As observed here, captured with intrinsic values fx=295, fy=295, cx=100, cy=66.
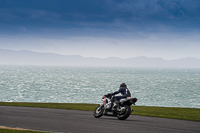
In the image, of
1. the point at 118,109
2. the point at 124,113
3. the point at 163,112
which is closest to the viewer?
the point at 124,113

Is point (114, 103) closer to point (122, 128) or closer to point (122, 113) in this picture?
point (122, 113)

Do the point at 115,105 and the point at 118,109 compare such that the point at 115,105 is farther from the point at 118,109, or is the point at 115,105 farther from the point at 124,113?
the point at 124,113

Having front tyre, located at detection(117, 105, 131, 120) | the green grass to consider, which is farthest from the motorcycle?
the green grass

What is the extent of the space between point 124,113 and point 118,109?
17.4 inches

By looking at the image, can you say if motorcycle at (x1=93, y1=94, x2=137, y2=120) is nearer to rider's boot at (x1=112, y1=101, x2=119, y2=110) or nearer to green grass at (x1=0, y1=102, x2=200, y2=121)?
rider's boot at (x1=112, y1=101, x2=119, y2=110)

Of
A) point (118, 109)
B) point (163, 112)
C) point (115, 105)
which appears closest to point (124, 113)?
point (118, 109)

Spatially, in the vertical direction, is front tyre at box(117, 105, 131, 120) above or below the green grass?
above

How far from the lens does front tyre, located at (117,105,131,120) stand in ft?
51.5

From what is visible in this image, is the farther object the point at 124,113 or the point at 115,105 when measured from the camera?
the point at 115,105

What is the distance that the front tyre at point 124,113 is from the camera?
1570 centimetres

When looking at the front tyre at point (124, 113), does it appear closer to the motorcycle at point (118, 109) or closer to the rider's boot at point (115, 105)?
the motorcycle at point (118, 109)

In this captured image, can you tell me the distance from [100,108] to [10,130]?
6.35 metres

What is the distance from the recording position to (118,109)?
16.2 m

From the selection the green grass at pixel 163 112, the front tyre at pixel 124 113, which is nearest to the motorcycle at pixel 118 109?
the front tyre at pixel 124 113
